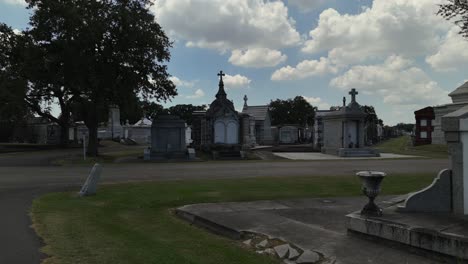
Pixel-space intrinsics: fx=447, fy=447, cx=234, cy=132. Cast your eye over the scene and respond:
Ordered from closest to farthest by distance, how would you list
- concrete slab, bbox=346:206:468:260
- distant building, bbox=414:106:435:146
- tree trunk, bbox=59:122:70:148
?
concrete slab, bbox=346:206:468:260 → tree trunk, bbox=59:122:70:148 → distant building, bbox=414:106:435:146

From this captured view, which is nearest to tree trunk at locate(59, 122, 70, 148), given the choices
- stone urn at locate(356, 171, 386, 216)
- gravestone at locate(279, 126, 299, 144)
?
gravestone at locate(279, 126, 299, 144)

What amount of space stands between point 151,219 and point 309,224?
131 inches

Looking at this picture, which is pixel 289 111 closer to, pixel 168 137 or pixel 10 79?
pixel 168 137

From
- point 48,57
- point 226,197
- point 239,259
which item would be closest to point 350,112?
point 48,57

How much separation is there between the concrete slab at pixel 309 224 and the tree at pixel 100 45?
2079cm

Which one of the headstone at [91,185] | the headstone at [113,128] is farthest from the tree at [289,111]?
the headstone at [91,185]

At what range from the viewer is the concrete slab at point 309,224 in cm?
639

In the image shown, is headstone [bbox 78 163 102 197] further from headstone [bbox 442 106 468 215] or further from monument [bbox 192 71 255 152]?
monument [bbox 192 71 255 152]

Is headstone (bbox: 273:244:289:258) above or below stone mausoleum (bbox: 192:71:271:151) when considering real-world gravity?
below

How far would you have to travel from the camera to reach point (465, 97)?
123 feet

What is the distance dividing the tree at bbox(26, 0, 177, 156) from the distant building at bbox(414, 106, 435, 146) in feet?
114

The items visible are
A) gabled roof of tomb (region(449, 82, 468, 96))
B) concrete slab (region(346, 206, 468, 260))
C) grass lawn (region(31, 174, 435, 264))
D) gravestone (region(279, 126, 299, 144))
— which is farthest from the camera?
gravestone (region(279, 126, 299, 144))

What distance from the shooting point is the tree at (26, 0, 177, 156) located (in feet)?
93.0

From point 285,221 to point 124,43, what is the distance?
77.5 ft
